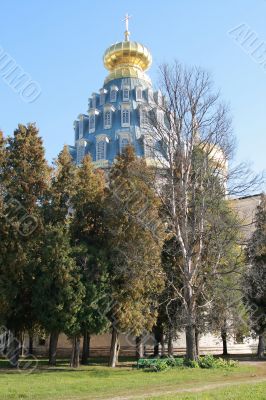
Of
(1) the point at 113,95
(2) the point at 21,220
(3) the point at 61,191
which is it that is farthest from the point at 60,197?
(1) the point at 113,95

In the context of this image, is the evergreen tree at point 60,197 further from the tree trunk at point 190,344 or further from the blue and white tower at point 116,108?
the blue and white tower at point 116,108

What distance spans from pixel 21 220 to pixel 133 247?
451 cm

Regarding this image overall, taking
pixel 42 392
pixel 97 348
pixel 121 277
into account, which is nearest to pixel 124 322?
pixel 121 277

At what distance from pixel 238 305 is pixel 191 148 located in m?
8.21

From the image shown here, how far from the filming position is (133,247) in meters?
19.0

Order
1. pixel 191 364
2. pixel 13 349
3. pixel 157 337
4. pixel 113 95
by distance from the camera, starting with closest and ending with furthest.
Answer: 1. pixel 191 364
2. pixel 13 349
3. pixel 157 337
4. pixel 113 95

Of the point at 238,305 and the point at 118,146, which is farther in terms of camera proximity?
the point at 118,146

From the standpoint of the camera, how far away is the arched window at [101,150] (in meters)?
44.2

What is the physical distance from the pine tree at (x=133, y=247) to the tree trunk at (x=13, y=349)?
3942mm

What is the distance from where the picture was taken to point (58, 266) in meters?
18.2

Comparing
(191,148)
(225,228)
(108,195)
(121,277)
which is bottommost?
(121,277)

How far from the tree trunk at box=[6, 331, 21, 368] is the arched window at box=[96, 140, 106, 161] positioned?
2545cm

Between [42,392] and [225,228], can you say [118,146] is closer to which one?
[225,228]

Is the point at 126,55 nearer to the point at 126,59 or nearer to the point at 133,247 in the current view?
the point at 126,59
